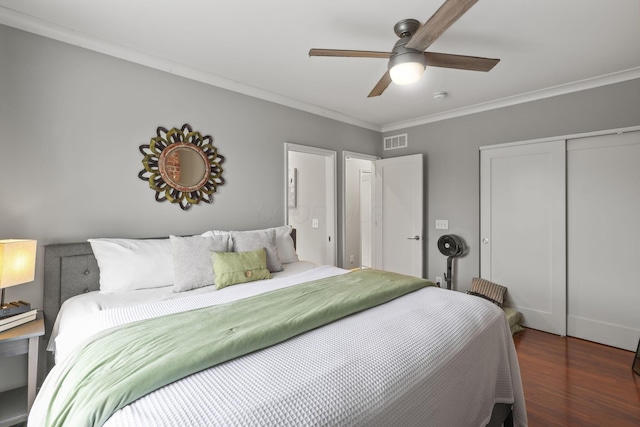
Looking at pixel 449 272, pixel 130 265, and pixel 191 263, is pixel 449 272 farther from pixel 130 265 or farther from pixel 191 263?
pixel 130 265

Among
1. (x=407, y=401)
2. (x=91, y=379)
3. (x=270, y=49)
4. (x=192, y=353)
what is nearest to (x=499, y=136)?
(x=270, y=49)

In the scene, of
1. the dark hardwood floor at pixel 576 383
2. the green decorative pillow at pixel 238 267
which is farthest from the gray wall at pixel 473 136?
the green decorative pillow at pixel 238 267

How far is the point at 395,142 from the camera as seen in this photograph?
4.66 meters

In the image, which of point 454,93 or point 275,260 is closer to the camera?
point 275,260

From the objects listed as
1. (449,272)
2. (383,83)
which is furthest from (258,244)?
(449,272)

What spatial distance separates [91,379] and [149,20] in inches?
86.4

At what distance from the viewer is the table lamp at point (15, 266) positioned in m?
1.67

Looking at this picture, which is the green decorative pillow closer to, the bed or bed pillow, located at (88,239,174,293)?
the bed

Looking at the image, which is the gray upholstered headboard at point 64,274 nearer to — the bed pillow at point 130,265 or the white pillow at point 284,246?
the bed pillow at point 130,265

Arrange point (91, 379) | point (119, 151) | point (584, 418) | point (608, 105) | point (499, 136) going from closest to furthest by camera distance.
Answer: point (91, 379) → point (584, 418) → point (119, 151) → point (608, 105) → point (499, 136)

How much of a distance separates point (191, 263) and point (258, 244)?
1.95ft

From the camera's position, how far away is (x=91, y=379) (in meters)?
1.02

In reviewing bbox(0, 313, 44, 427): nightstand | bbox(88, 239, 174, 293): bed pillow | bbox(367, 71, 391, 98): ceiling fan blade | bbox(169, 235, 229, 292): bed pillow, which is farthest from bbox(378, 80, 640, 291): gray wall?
bbox(0, 313, 44, 427): nightstand

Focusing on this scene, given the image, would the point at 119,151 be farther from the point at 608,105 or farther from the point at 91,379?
the point at 608,105
